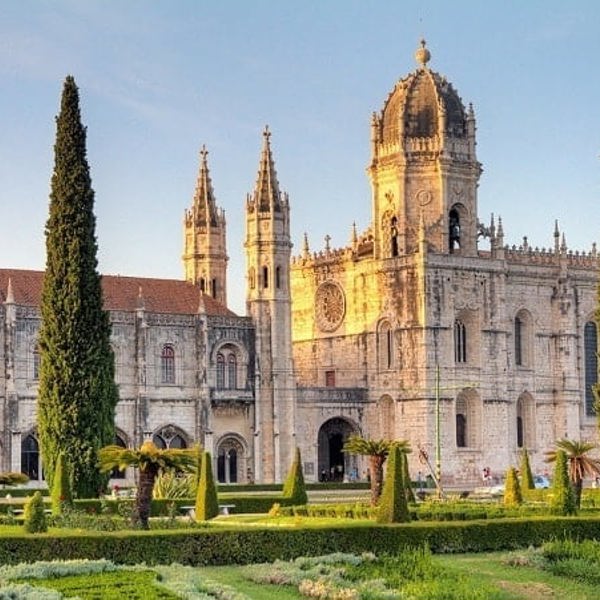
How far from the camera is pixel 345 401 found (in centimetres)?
8094

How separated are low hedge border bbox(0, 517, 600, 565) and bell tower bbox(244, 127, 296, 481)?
39442 millimetres

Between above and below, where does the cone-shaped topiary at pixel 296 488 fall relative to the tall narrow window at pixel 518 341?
below

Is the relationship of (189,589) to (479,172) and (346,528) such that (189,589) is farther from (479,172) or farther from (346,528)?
(479,172)

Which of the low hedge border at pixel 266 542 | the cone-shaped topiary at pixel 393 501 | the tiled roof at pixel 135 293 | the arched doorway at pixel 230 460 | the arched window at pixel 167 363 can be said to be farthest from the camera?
the arched doorway at pixel 230 460

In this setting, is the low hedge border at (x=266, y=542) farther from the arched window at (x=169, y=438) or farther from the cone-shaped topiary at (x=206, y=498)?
the arched window at (x=169, y=438)

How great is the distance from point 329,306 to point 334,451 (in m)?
8.56

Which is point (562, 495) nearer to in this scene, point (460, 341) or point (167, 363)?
point (167, 363)

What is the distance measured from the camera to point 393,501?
3634 cm

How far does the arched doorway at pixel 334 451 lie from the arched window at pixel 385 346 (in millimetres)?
3585

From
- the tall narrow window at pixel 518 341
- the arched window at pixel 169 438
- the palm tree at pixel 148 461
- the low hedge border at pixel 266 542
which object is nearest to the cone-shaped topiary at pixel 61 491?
the palm tree at pixel 148 461

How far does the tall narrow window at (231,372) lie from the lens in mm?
75625

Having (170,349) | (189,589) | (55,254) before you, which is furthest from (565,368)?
(189,589)

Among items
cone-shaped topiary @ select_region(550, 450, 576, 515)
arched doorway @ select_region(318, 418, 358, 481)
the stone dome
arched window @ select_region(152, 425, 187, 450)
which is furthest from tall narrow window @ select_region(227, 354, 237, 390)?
cone-shaped topiary @ select_region(550, 450, 576, 515)

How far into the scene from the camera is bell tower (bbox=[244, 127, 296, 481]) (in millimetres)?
75688
